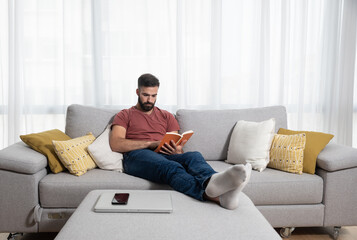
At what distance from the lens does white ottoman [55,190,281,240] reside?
4.31 feet

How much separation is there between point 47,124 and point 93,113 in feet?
3.15

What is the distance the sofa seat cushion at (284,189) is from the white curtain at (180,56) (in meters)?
1.44

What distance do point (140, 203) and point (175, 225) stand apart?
263 millimetres

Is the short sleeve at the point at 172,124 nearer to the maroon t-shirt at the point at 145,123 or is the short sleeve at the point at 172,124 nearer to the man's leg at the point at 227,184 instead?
the maroon t-shirt at the point at 145,123

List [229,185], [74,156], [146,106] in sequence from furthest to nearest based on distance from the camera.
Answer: [146,106]
[74,156]
[229,185]

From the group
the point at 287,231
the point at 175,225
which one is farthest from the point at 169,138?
the point at 287,231

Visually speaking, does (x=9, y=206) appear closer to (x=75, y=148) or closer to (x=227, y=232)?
(x=75, y=148)

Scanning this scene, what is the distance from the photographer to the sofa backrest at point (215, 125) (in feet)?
8.83

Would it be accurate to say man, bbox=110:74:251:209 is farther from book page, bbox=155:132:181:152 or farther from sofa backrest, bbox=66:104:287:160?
sofa backrest, bbox=66:104:287:160

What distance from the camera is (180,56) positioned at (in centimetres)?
340

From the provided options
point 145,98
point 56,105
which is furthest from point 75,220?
point 56,105

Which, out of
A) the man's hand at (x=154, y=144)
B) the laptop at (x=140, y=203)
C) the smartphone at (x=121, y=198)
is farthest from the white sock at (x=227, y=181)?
the man's hand at (x=154, y=144)

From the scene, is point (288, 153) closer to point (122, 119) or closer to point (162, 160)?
point (162, 160)

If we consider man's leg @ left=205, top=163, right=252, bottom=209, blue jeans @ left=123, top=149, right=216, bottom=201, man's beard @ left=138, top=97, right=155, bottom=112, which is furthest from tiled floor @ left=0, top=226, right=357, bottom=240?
man's beard @ left=138, top=97, right=155, bottom=112
